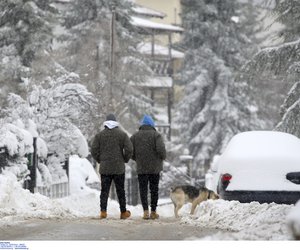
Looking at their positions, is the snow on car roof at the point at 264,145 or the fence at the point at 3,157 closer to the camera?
the snow on car roof at the point at 264,145

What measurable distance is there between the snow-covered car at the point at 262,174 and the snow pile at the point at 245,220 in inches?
20.2

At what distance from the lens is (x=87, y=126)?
21641mm

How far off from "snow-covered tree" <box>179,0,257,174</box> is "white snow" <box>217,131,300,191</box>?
23.1 meters

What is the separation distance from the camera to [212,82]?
122 feet

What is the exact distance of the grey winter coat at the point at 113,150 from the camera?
11148mm

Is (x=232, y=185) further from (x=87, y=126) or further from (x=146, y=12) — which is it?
(x=146, y=12)

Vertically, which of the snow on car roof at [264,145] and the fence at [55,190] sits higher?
the snow on car roof at [264,145]

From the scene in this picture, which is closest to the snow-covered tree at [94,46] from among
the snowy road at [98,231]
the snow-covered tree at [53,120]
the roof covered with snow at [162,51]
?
the snow-covered tree at [53,120]

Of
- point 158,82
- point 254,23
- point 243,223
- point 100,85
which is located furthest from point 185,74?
point 243,223

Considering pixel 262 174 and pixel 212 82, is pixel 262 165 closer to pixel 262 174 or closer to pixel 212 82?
pixel 262 174

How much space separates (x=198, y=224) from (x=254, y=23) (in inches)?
1151

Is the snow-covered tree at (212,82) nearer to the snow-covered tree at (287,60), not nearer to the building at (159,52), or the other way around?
the building at (159,52)

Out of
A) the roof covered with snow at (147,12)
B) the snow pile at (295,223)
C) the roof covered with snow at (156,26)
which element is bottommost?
the snow pile at (295,223)

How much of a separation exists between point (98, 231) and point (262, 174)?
123 inches
